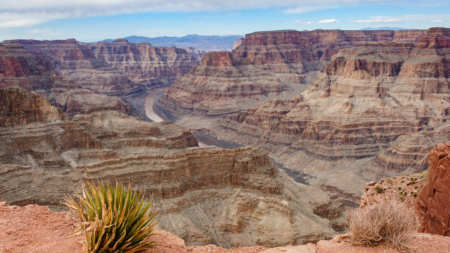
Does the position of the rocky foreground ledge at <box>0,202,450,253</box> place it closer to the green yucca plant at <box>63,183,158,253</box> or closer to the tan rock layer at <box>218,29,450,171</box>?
the green yucca plant at <box>63,183,158,253</box>

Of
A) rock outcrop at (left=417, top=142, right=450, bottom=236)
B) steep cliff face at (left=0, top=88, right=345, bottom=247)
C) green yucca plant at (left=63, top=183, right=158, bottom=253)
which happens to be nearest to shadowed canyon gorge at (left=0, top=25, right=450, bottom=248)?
steep cliff face at (left=0, top=88, right=345, bottom=247)

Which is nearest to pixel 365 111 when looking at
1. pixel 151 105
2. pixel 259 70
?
pixel 259 70

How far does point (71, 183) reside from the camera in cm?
3397

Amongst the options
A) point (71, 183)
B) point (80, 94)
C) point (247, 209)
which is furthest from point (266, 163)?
point (80, 94)

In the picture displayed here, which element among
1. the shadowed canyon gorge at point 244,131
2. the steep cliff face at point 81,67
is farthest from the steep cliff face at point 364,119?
the steep cliff face at point 81,67

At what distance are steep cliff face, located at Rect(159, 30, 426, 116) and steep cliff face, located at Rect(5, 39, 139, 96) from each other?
84.0 ft

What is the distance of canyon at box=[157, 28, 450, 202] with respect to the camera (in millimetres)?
64625

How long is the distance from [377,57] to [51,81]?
332ft

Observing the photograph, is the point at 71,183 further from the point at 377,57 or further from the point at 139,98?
the point at 139,98

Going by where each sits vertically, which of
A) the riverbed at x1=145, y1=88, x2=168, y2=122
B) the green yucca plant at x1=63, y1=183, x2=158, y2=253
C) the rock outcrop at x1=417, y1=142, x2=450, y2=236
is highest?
the green yucca plant at x1=63, y1=183, x2=158, y2=253

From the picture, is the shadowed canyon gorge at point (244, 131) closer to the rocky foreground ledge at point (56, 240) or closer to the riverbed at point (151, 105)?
the riverbed at point (151, 105)

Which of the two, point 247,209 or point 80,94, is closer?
point 247,209

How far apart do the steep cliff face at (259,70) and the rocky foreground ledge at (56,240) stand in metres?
104

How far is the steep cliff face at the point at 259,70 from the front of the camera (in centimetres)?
12888
